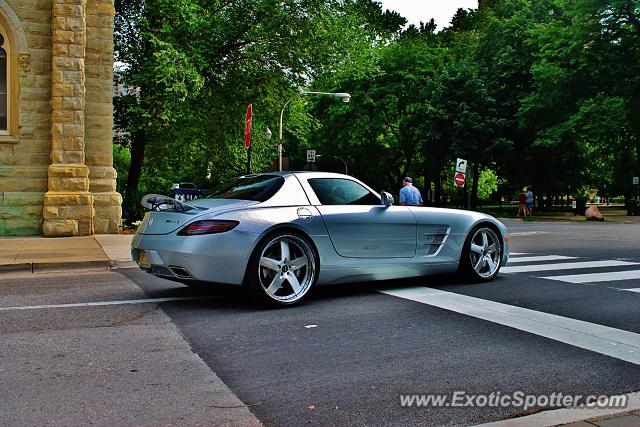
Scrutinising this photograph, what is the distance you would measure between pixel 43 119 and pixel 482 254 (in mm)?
12410

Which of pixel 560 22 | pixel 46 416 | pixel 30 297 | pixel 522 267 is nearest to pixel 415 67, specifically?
pixel 560 22

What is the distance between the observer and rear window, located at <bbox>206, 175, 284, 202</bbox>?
7043 millimetres

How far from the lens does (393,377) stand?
4332 millimetres

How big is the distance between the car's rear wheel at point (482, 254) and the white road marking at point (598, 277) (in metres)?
1.02

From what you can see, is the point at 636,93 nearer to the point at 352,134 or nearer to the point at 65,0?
the point at 352,134

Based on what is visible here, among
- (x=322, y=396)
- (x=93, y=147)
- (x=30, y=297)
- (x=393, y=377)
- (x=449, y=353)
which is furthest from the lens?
(x=93, y=147)

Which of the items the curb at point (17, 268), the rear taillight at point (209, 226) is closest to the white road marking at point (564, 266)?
the rear taillight at point (209, 226)

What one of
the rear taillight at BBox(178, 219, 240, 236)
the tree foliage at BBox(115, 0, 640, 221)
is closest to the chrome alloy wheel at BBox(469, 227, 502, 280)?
the rear taillight at BBox(178, 219, 240, 236)

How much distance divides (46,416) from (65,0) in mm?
14952

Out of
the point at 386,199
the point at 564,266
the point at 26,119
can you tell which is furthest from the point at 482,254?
the point at 26,119

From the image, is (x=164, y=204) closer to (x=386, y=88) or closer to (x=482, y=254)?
(x=482, y=254)

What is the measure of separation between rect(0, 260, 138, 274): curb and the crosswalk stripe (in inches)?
267

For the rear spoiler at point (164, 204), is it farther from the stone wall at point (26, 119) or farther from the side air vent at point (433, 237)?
the stone wall at point (26, 119)

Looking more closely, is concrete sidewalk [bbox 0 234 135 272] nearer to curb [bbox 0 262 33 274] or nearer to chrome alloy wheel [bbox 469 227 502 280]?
curb [bbox 0 262 33 274]
